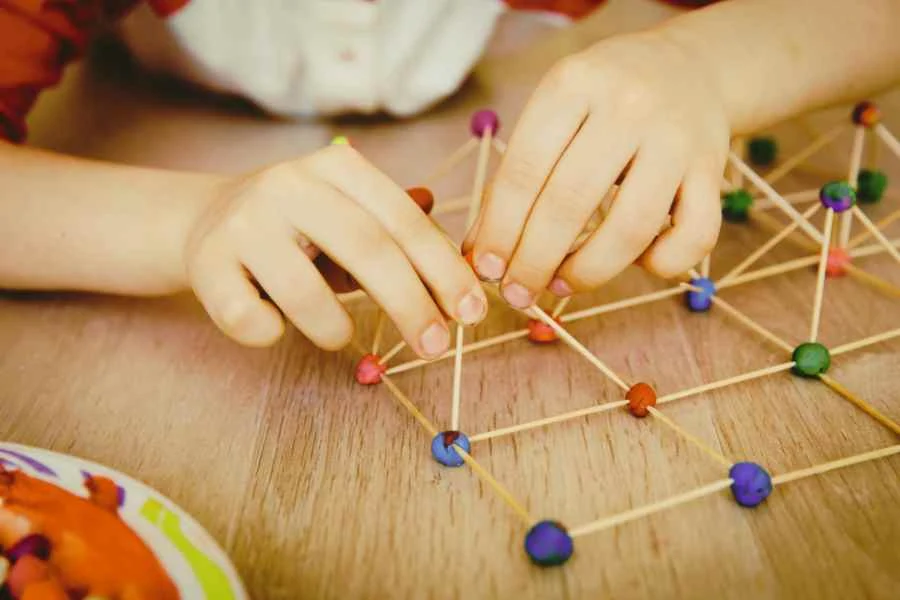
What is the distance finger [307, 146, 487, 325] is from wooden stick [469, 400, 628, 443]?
0.07 meters

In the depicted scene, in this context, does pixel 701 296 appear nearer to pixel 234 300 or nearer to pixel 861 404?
pixel 861 404

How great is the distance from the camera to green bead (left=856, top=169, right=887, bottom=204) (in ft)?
2.17

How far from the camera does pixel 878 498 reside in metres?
0.41

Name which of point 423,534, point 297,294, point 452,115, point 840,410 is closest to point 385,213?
point 297,294

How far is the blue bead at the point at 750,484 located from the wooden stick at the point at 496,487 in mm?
108

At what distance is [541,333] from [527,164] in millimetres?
132

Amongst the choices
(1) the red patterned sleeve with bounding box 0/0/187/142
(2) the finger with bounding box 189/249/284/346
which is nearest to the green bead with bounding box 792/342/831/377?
(2) the finger with bounding box 189/249/284/346

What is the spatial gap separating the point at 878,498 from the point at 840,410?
0.07 metres

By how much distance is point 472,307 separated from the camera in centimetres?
43

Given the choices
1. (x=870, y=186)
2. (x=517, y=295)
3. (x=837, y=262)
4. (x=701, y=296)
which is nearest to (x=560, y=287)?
(x=517, y=295)

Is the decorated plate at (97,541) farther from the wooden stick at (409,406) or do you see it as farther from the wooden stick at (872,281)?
the wooden stick at (872,281)

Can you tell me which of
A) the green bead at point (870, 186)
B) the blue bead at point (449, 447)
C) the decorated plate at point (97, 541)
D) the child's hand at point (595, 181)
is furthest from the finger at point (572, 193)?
the green bead at point (870, 186)

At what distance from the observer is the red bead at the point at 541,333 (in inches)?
20.5

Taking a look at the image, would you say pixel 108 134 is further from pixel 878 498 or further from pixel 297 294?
pixel 878 498
